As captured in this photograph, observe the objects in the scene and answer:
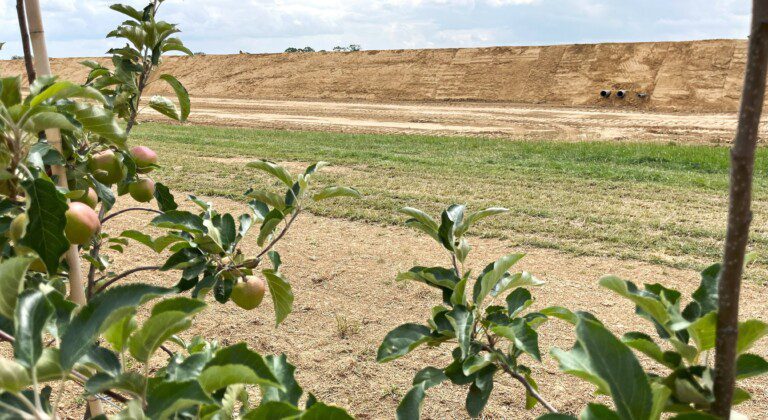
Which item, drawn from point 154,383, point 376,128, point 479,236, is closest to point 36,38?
point 154,383

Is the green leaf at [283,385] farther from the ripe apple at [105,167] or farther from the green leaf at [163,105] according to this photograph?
the green leaf at [163,105]

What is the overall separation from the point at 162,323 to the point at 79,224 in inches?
27.5

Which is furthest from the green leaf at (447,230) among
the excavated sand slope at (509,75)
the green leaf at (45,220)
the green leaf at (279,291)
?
the excavated sand slope at (509,75)

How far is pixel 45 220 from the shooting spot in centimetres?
109

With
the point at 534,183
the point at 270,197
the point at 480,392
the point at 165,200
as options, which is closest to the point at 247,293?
the point at 270,197

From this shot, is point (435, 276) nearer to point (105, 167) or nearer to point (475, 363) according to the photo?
point (475, 363)

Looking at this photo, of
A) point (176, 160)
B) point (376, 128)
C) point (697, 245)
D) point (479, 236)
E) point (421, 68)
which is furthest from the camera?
point (421, 68)

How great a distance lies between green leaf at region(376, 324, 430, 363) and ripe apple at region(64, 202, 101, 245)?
624 millimetres

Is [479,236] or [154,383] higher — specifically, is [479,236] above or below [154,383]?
below

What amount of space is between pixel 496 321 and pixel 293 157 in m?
8.86

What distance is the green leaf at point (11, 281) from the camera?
739 mm

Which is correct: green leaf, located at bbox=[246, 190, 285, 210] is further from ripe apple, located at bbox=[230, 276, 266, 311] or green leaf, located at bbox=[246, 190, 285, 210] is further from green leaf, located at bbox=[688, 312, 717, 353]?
green leaf, located at bbox=[688, 312, 717, 353]

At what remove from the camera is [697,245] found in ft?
17.9

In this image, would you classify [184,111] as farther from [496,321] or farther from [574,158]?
[574,158]
